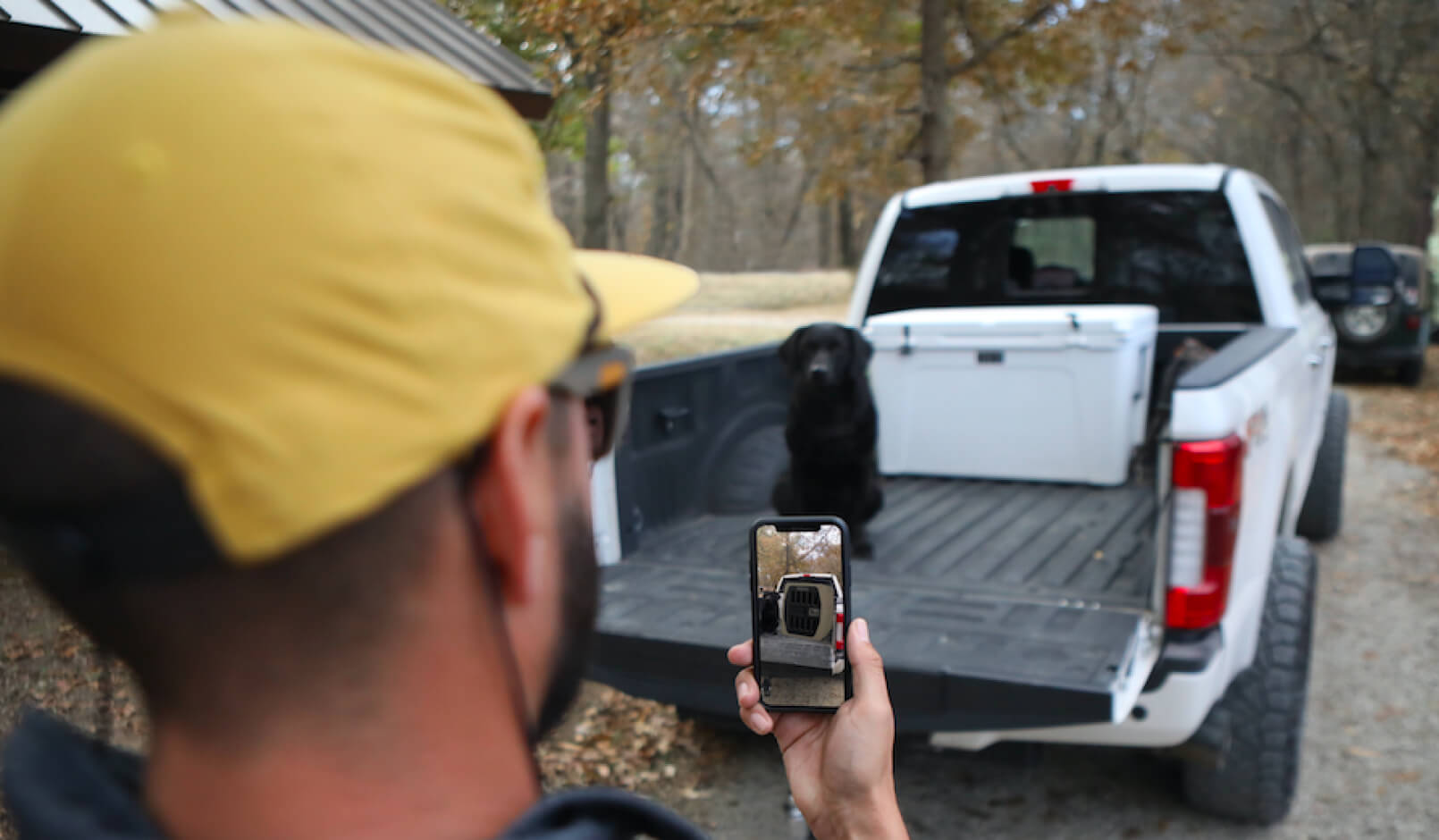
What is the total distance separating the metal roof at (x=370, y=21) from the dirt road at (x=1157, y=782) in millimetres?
2860

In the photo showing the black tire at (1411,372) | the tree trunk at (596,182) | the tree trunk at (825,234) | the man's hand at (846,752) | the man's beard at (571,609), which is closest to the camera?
the man's beard at (571,609)

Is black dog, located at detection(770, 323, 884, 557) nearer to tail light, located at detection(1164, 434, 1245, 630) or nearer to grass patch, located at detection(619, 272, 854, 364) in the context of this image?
tail light, located at detection(1164, 434, 1245, 630)

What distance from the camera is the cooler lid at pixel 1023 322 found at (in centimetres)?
508

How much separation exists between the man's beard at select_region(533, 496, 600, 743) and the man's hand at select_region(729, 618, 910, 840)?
72 cm

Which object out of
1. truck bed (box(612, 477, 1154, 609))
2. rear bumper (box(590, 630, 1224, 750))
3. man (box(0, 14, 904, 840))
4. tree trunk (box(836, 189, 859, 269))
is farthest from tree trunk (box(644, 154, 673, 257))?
man (box(0, 14, 904, 840))

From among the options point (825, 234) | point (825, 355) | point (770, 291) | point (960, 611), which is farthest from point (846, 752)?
point (825, 234)

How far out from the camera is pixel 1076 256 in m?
5.84

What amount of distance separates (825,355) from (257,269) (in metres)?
4.05

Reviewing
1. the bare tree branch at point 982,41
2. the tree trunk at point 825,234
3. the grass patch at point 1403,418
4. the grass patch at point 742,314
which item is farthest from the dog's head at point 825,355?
the tree trunk at point 825,234

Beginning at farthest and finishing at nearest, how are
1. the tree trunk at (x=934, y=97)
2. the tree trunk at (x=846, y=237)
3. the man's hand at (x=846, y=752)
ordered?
1. the tree trunk at (x=846, y=237)
2. the tree trunk at (x=934, y=97)
3. the man's hand at (x=846, y=752)

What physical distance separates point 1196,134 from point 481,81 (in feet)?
142

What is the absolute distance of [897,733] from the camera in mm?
3051

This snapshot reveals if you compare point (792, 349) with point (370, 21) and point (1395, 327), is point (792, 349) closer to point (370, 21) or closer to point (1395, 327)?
point (370, 21)

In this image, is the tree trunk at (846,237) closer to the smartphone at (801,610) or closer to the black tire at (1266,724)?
the black tire at (1266,724)
